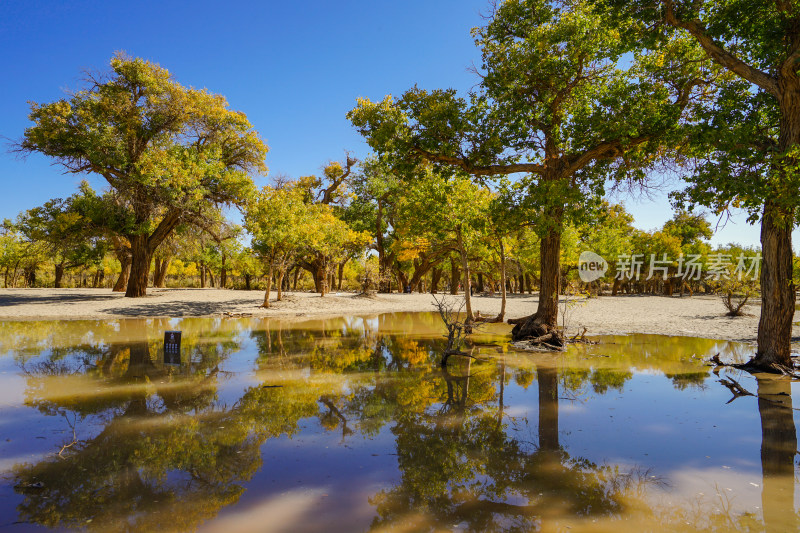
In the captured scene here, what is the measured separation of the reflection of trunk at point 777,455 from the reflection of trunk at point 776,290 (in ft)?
5.46

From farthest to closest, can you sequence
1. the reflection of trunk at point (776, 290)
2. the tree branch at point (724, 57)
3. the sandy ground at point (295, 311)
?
the sandy ground at point (295, 311), the reflection of trunk at point (776, 290), the tree branch at point (724, 57)

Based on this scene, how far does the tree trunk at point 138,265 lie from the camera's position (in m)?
27.1

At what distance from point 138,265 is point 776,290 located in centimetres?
3112

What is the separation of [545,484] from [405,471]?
1.52 meters

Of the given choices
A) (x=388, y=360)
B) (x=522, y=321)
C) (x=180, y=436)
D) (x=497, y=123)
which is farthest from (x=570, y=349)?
(x=180, y=436)

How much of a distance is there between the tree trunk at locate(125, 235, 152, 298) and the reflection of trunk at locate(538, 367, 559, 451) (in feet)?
85.6

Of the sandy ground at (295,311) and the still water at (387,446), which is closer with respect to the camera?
Result: the still water at (387,446)

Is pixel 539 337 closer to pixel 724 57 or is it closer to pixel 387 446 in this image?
pixel 724 57

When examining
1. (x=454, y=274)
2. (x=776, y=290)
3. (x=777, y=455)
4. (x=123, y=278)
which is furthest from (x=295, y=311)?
(x=454, y=274)

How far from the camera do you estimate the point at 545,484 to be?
4.59 meters

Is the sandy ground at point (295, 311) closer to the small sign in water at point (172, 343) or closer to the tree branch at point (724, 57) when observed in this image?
the tree branch at point (724, 57)

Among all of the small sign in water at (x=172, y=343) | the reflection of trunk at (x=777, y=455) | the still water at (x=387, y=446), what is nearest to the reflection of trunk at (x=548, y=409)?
the still water at (x=387, y=446)

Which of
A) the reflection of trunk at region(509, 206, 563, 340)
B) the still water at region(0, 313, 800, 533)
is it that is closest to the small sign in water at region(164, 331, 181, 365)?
the still water at region(0, 313, 800, 533)

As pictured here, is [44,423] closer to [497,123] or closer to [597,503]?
[597,503]
